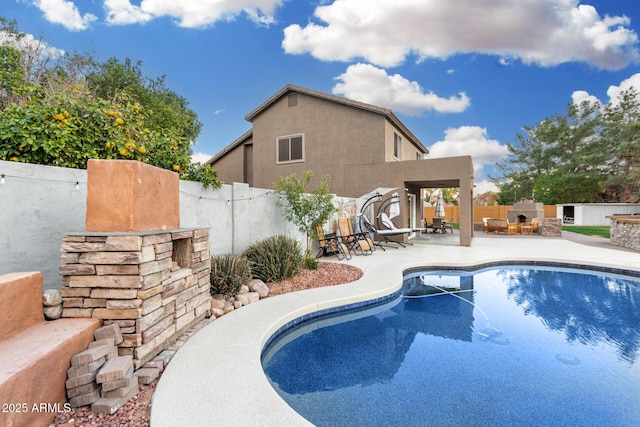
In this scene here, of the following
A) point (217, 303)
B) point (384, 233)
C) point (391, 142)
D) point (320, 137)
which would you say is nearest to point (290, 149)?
point (320, 137)

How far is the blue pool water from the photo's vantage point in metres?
2.97

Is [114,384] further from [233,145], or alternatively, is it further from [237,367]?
[233,145]

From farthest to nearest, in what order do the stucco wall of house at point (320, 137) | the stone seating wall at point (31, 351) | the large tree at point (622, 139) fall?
the large tree at point (622, 139)
the stucco wall of house at point (320, 137)
the stone seating wall at point (31, 351)

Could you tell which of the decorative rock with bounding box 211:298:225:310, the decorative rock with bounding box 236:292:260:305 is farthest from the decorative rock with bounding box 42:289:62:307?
the decorative rock with bounding box 236:292:260:305

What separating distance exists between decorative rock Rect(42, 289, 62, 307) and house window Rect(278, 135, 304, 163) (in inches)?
525

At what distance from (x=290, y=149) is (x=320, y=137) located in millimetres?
1772

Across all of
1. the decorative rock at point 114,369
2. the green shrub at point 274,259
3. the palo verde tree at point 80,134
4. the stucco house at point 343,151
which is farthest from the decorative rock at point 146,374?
the stucco house at point 343,151

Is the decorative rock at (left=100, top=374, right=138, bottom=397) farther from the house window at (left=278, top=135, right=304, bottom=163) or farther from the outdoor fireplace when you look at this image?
the outdoor fireplace

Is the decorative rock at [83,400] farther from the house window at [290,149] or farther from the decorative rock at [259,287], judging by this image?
the house window at [290,149]

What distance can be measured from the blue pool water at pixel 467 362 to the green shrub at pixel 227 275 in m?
1.38

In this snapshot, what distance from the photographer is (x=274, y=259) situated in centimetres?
658

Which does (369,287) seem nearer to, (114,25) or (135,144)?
(135,144)

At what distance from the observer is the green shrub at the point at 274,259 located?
253 inches

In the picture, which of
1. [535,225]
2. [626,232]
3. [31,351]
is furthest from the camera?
[535,225]
